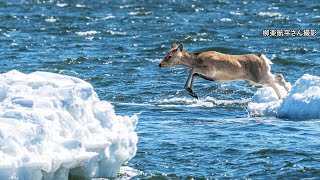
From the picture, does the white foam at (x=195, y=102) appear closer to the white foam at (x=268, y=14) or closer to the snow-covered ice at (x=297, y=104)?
the snow-covered ice at (x=297, y=104)

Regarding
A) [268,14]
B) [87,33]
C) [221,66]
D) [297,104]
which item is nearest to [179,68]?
[221,66]

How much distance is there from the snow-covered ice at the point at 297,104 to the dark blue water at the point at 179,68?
29 centimetres

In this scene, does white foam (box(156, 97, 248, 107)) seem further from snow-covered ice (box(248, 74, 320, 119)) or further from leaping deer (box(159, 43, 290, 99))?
snow-covered ice (box(248, 74, 320, 119))

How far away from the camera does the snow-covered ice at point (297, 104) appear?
17.5 m

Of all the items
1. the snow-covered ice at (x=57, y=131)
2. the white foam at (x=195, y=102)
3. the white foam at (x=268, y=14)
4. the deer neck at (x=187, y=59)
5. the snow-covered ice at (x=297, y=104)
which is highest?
the snow-covered ice at (x=57, y=131)

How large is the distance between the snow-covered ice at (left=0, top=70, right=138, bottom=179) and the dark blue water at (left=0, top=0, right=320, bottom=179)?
1429mm

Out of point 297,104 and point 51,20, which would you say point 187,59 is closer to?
point 297,104

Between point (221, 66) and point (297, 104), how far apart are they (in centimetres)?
252

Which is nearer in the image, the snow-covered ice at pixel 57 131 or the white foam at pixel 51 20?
the snow-covered ice at pixel 57 131

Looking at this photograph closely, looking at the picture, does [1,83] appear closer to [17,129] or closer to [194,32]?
[17,129]

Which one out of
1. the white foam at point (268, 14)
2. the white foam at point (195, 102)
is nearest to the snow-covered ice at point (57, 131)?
the white foam at point (195, 102)

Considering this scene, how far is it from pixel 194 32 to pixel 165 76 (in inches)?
324

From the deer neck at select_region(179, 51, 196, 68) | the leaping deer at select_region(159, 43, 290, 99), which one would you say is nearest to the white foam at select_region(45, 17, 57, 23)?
the leaping deer at select_region(159, 43, 290, 99)

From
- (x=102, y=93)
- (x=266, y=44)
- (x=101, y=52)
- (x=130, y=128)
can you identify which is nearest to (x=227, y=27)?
(x=266, y=44)
